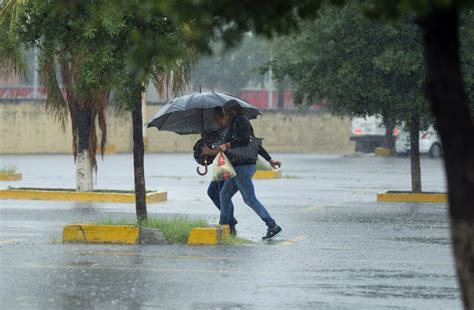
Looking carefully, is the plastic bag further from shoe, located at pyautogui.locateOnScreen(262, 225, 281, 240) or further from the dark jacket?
shoe, located at pyautogui.locateOnScreen(262, 225, 281, 240)

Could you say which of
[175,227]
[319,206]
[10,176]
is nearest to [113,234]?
[175,227]

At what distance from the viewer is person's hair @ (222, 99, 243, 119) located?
54.1 feet

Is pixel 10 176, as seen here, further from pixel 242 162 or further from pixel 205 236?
pixel 205 236

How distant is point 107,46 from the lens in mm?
15562

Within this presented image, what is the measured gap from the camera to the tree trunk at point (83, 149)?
2455 cm

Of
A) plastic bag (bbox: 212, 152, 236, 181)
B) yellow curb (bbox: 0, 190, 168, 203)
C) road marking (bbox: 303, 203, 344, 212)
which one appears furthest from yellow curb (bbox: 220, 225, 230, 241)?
yellow curb (bbox: 0, 190, 168, 203)

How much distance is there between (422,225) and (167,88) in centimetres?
539

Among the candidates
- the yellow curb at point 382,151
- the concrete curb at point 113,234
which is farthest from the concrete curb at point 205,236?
the yellow curb at point 382,151

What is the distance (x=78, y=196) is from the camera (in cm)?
2477

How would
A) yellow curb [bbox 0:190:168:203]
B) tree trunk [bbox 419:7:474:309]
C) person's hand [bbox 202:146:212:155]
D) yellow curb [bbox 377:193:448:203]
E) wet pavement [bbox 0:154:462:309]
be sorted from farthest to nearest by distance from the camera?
yellow curb [bbox 377:193:448:203]
yellow curb [bbox 0:190:168:203]
person's hand [bbox 202:146:212:155]
wet pavement [bbox 0:154:462:309]
tree trunk [bbox 419:7:474:309]

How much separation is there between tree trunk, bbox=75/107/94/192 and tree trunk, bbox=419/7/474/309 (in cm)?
1841

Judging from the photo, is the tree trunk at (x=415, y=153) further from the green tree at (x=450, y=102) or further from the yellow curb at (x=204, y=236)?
the green tree at (x=450, y=102)

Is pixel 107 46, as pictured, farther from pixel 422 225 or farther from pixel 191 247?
pixel 422 225

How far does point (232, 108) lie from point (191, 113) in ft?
7.43
